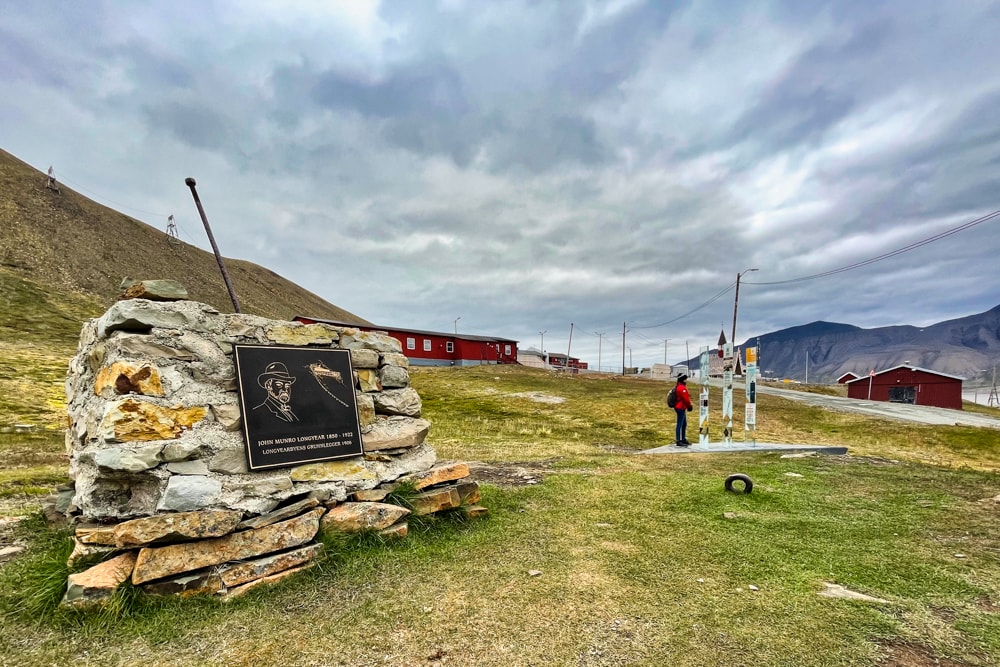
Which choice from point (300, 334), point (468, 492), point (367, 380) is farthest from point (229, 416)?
point (468, 492)

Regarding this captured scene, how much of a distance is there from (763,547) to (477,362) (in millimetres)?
52804

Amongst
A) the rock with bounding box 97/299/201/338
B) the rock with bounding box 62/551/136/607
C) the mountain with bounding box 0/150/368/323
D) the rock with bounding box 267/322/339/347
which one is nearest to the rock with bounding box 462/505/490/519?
the rock with bounding box 267/322/339/347

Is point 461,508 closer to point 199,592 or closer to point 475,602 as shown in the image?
point 475,602

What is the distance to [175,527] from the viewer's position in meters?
4.16

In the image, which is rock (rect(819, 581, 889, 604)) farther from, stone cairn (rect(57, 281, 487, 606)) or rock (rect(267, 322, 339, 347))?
rock (rect(267, 322, 339, 347))

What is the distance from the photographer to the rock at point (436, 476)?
20.4 ft

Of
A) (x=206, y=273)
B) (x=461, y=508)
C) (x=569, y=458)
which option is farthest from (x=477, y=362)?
(x=206, y=273)

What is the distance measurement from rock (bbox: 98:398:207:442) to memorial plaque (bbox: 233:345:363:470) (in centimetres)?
60

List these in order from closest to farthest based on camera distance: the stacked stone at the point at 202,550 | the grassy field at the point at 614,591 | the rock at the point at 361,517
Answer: the grassy field at the point at 614,591 < the stacked stone at the point at 202,550 < the rock at the point at 361,517

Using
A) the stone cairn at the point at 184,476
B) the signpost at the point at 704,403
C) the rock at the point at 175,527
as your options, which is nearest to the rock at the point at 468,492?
the stone cairn at the point at 184,476

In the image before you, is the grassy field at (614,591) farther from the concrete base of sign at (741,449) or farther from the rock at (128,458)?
the concrete base of sign at (741,449)

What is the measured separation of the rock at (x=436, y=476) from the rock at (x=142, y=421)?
275cm

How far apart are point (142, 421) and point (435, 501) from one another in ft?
11.6

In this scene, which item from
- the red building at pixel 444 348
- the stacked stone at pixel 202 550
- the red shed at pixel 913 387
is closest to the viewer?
the stacked stone at pixel 202 550
